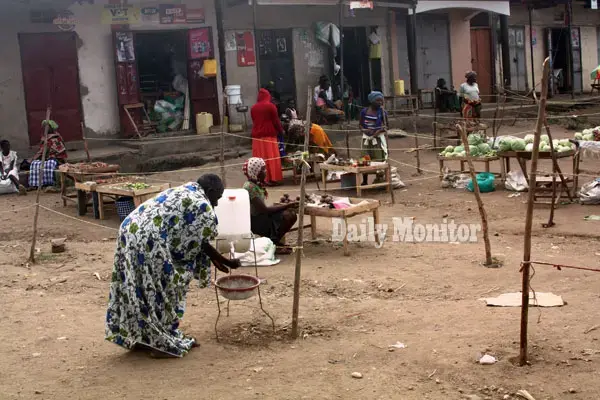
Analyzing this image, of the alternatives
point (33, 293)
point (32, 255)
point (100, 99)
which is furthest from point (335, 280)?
point (100, 99)

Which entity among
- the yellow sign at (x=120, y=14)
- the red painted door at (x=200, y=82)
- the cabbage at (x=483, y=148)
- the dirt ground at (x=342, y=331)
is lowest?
the dirt ground at (x=342, y=331)

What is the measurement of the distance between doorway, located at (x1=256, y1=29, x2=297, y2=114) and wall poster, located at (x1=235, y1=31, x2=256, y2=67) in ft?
1.43

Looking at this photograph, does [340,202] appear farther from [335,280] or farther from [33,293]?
[33,293]

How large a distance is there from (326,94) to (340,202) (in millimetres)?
9425

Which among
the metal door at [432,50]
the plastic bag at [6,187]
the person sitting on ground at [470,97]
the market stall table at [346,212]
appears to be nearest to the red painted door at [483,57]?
the metal door at [432,50]

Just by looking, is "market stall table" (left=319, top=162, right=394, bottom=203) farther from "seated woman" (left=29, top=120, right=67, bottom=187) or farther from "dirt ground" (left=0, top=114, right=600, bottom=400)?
"seated woman" (left=29, top=120, right=67, bottom=187)

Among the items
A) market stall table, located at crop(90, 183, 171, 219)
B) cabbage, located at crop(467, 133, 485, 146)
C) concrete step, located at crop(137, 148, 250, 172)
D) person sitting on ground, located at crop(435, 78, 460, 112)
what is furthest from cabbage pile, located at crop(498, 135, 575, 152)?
person sitting on ground, located at crop(435, 78, 460, 112)

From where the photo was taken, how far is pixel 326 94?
17.8 meters

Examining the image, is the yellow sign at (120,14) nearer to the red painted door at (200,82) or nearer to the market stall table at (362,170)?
the red painted door at (200,82)

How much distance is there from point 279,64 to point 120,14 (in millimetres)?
4663

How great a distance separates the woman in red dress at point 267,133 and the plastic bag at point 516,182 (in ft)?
12.9

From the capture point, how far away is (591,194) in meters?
10.4

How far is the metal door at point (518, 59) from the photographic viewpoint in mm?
23875

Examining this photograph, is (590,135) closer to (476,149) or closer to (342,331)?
(476,149)
